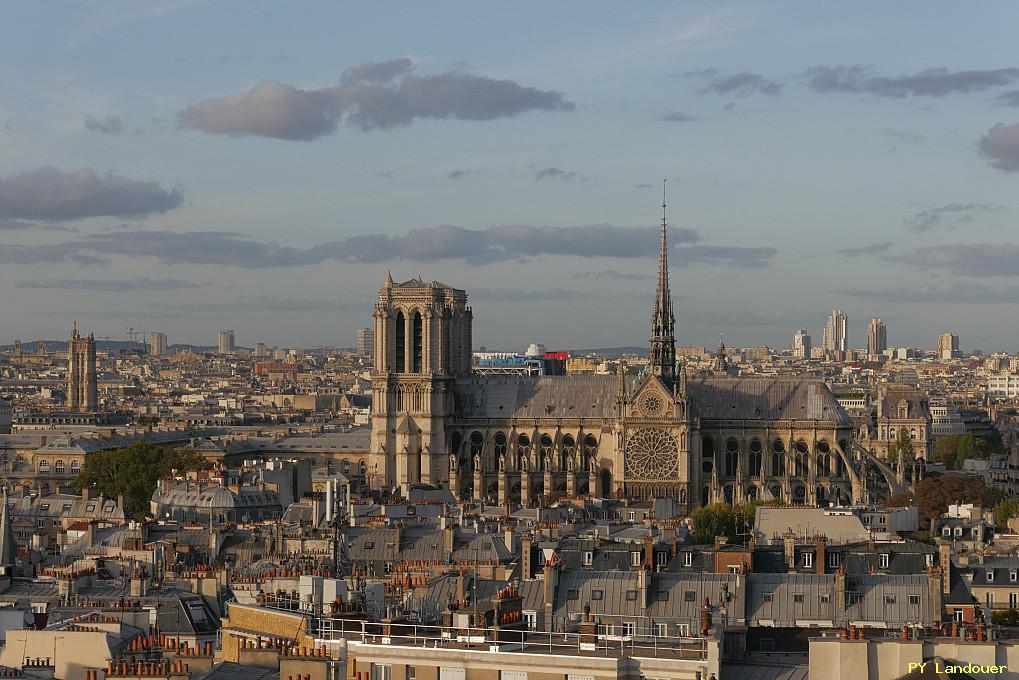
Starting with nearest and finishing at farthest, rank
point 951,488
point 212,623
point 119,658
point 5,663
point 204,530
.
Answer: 1. point 119,658
2. point 5,663
3. point 212,623
4. point 204,530
5. point 951,488

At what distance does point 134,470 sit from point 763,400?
121 feet

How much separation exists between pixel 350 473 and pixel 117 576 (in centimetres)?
9134

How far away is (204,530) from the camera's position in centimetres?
8288

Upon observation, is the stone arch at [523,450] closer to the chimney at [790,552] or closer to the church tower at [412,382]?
the church tower at [412,382]

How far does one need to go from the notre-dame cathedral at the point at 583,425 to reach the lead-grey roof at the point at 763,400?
0.08 m

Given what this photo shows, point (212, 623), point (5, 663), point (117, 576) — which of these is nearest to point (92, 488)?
point (117, 576)

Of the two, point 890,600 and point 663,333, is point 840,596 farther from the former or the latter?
point 663,333

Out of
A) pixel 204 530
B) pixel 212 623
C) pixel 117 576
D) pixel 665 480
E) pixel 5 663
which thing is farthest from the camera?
pixel 665 480

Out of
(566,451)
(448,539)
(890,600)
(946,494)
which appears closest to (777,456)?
(566,451)

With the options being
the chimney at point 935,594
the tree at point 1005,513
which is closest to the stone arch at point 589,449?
the tree at point 1005,513

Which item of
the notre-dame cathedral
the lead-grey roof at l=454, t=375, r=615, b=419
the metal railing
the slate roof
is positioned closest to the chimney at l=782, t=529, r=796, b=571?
the slate roof

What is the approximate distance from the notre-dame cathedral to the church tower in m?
0.06

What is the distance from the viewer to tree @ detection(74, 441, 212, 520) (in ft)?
402

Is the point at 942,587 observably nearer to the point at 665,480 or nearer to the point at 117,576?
the point at 117,576
